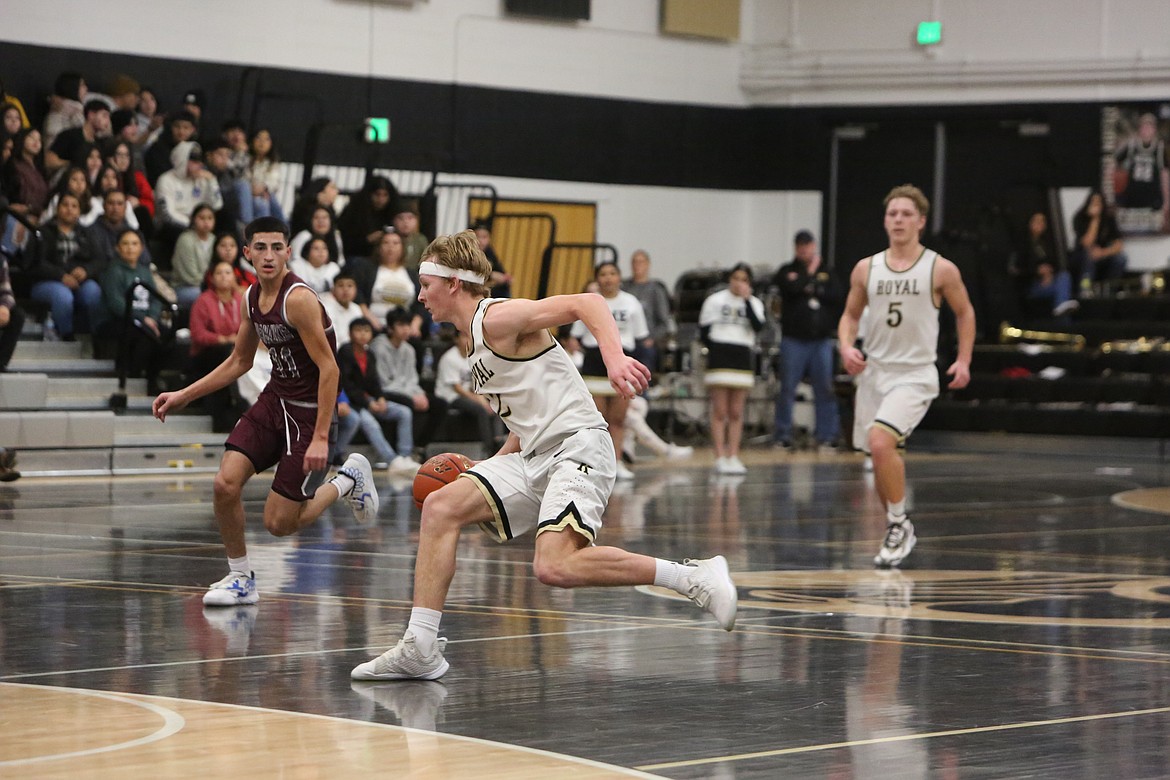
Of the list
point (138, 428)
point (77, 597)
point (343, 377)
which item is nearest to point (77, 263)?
point (138, 428)

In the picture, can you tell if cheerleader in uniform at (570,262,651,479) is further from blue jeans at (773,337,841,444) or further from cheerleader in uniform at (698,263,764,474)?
blue jeans at (773,337,841,444)

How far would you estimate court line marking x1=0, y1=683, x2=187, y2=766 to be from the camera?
4824 millimetres

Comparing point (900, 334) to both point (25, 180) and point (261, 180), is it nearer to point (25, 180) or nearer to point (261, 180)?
point (25, 180)

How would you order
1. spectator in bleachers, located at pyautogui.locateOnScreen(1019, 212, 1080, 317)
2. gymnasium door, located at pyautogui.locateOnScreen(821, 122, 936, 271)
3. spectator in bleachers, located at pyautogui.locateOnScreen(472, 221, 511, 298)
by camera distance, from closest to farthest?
spectator in bleachers, located at pyautogui.locateOnScreen(472, 221, 511, 298) < spectator in bleachers, located at pyautogui.locateOnScreen(1019, 212, 1080, 317) < gymnasium door, located at pyautogui.locateOnScreen(821, 122, 936, 271)

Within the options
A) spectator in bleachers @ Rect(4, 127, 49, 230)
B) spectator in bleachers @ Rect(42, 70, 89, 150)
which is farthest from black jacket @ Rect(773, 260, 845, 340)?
spectator in bleachers @ Rect(4, 127, 49, 230)

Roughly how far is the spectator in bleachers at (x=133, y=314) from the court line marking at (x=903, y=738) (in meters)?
11.5

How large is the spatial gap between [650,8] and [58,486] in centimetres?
1302

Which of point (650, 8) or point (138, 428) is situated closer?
point (138, 428)

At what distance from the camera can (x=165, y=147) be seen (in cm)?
1769

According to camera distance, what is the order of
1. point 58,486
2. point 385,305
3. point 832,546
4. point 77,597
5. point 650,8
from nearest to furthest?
point 77,597, point 832,546, point 58,486, point 385,305, point 650,8

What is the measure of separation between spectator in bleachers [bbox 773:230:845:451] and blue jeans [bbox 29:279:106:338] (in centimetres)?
743

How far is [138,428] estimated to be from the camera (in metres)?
15.6

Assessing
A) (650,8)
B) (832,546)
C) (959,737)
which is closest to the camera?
(959,737)

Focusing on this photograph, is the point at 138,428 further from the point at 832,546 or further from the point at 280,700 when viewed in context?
the point at 280,700
